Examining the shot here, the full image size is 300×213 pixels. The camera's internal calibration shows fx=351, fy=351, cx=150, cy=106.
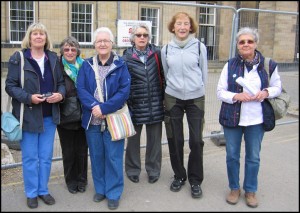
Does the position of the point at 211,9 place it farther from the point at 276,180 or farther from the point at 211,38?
the point at 276,180

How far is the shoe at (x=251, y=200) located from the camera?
362 cm

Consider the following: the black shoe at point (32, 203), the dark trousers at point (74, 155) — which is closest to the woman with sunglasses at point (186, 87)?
the dark trousers at point (74, 155)

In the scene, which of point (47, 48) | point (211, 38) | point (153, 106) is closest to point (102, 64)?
point (47, 48)

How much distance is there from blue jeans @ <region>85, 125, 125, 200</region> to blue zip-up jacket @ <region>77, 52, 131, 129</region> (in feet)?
0.54

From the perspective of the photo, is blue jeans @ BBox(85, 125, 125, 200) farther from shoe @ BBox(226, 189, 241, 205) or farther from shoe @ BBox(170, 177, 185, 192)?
shoe @ BBox(226, 189, 241, 205)

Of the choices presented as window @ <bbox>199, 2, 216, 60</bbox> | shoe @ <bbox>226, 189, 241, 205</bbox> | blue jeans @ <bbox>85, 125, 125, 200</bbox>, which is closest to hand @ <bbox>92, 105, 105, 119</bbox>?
blue jeans @ <bbox>85, 125, 125, 200</bbox>

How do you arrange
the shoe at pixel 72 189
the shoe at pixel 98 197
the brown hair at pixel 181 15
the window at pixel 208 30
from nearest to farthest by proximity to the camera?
the shoe at pixel 98 197 < the brown hair at pixel 181 15 < the shoe at pixel 72 189 < the window at pixel 208 30

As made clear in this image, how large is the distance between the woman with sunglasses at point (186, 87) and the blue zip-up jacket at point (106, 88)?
0.58 meters

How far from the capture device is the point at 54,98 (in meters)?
3.35

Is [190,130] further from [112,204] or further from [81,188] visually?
[81,188]

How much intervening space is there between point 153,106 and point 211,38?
2.01m

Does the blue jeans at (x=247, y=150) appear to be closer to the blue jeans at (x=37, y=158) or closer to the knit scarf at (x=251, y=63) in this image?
the knit scarf at (x=251, y=63)

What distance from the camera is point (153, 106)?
3.98 metres

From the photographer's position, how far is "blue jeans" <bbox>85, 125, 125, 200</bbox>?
138 inches
